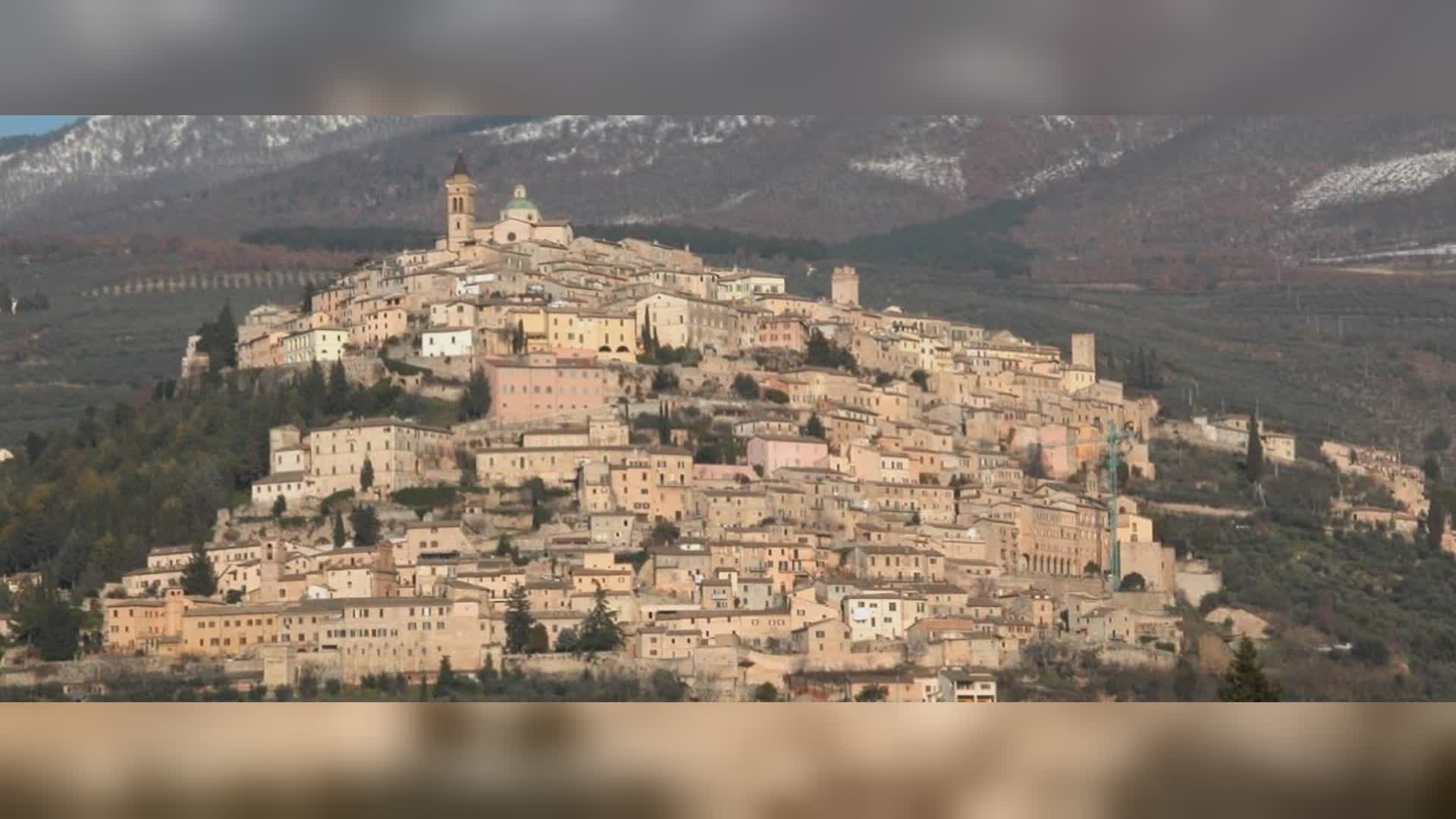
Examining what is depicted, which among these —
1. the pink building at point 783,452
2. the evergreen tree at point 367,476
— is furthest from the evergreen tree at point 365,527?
the pink building at point 783,452

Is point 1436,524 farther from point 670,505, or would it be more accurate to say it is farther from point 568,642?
point 568,642

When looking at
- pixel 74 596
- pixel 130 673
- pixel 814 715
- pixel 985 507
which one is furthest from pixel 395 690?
pixel 814 715

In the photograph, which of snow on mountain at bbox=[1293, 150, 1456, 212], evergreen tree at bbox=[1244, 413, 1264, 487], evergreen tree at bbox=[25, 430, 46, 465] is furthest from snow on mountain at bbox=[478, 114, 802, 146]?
A: evergreen tree at bbox=[25, 430, 46, 465]

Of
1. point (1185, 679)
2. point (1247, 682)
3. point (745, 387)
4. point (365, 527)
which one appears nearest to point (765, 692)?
point (1185, 679)

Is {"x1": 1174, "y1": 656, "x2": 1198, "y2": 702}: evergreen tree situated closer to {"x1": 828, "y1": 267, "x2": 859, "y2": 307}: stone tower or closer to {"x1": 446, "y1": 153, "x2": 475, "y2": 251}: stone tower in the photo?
{"x1": 446, "y1": 153, "x2": 475, "y2": 251}: stone tower

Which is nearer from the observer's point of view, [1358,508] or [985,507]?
[985,507]

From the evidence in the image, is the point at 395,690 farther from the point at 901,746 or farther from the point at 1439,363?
the point at 1439,363
